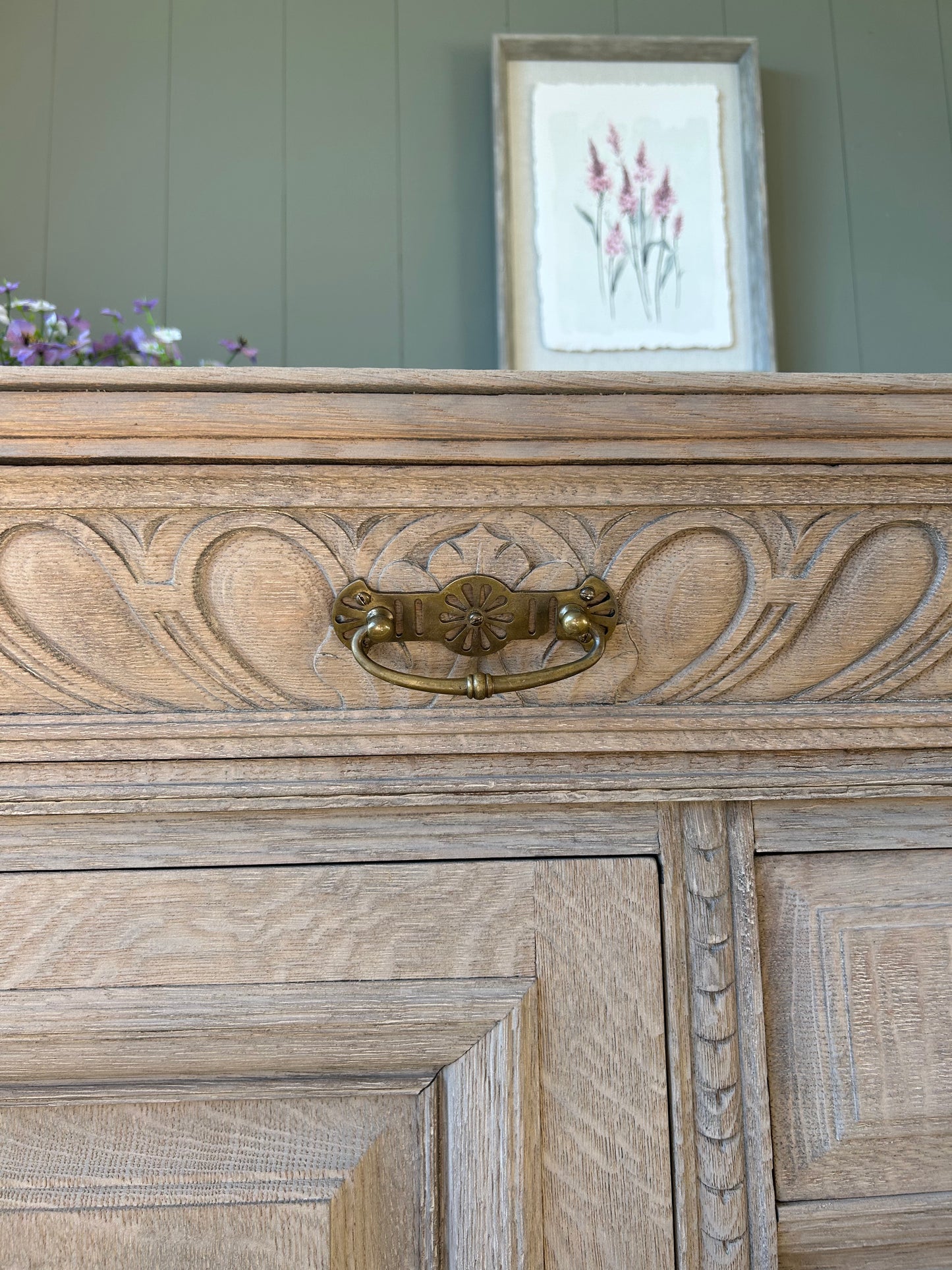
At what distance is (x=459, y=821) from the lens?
487mm

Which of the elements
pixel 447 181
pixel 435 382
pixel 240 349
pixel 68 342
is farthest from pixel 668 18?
pixel 435 382

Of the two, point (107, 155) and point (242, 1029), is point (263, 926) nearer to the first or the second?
point (242, 1029)

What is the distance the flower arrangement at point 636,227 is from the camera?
1017mm

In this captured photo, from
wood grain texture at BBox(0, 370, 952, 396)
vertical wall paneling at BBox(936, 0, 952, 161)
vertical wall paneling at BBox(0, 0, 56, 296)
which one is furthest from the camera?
vertical wall paneling at BBox(936, 0, 952, 161)

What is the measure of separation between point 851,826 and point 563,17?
3.40 feet

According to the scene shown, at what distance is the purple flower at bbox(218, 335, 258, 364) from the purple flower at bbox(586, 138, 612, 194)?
1.44 ft

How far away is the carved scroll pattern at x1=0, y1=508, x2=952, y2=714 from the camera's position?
0.45m

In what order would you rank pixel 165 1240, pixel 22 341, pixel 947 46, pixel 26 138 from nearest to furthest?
pixel 165 1240
pixel 22 341
pixel 26 138
pixel 947 46

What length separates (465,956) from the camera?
47 centimetres

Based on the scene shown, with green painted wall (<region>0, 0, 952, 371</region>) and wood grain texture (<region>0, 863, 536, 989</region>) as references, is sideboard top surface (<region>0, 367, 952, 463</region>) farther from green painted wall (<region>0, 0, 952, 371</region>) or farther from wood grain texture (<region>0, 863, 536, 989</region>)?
green painted wall (<region>0, 0, 952, 371</region>)

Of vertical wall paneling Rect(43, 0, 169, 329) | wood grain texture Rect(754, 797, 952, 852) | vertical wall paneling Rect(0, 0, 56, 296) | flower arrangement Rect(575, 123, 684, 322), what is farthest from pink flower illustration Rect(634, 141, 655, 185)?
wood grain texture Rect(754, 797, 952, 852)

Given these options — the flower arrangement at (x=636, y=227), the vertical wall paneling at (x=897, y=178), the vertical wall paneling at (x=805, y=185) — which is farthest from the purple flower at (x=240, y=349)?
the vertical wall paneling at (x=897, y=178)

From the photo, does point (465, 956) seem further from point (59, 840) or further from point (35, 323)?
point (35, 323)

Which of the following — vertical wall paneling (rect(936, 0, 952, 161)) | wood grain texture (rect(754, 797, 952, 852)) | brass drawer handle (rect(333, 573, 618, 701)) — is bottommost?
wood grain texture (rect(754, 797, 952, 852))
